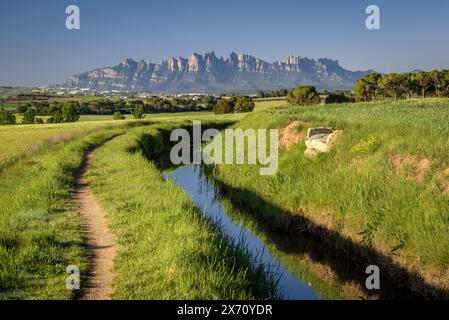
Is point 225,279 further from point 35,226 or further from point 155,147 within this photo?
point 155,147

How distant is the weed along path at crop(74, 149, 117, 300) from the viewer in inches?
374

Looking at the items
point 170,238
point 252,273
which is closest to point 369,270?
point 252,273

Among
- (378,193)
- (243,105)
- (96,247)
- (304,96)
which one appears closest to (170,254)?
(96,247)

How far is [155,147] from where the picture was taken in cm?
4925

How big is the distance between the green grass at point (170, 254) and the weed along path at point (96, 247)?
24 centimetres

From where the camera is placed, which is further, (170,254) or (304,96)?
(304,96)

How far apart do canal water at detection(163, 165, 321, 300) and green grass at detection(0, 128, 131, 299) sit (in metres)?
5.14

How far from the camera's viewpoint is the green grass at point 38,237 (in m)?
9.54

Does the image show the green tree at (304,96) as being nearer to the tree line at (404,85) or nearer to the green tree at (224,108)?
the tree line at (404,85)

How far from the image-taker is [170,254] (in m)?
10.8

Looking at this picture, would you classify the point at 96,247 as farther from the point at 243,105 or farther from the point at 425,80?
the point at 243,105

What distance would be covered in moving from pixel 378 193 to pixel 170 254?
1030 cm

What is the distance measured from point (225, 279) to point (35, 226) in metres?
6.82

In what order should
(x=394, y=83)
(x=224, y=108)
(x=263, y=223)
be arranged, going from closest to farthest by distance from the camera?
(x=263, y=223) → (x=394, y=83) → (x=224, y=108)
